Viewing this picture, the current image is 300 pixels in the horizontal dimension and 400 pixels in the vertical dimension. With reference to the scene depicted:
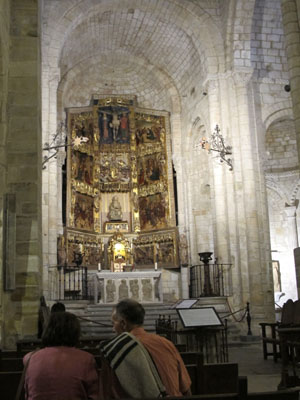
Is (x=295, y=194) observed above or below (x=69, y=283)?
above

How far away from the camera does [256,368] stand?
8.54 m

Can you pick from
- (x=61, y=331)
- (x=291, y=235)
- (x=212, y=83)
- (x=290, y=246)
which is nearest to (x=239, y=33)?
(x=212, y=83)

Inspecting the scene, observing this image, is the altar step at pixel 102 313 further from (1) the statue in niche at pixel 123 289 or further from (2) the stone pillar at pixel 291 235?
(2) the stone pillar at pixel 291 235

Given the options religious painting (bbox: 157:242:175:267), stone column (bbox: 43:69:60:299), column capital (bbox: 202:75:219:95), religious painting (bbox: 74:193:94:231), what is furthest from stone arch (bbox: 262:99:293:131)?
religious painting (bbox: 74:193:94:231)

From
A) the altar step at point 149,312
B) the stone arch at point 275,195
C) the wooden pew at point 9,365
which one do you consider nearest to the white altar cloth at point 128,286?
the altar step at point 149,312

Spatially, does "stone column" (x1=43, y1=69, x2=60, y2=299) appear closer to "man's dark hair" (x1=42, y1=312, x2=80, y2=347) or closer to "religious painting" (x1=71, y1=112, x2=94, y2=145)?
"religious painting" (x1=71, y1=112, x2=94, y2=145)

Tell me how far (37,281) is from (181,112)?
14.9 meters

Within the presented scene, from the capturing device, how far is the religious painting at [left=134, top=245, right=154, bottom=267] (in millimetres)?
20297

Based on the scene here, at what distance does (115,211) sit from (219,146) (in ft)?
20.3

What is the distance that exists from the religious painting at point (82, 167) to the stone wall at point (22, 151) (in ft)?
35.2

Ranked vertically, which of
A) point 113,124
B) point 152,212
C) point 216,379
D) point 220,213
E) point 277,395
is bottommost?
point 216,379

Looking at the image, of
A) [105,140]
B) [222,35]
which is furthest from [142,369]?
[105,140]

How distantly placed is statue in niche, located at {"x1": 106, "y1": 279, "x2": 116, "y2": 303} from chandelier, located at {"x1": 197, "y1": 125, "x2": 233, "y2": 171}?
5.37 metres

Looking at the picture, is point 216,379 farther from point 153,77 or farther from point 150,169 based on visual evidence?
point 153,77
